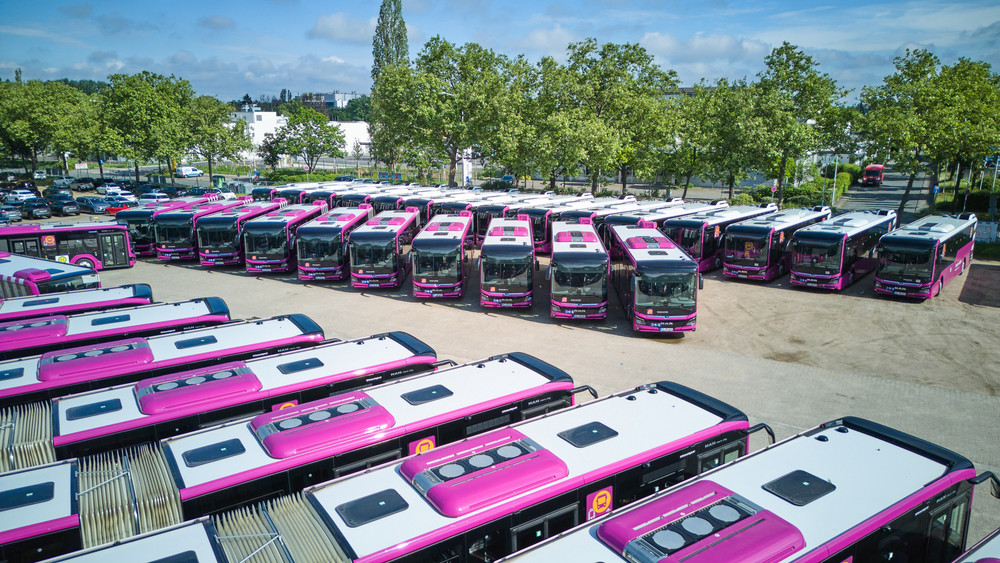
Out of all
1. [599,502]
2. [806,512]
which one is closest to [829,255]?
[806,512]

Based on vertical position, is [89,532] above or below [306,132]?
Answer: below

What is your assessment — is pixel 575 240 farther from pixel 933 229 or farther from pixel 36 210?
pixel 36 210

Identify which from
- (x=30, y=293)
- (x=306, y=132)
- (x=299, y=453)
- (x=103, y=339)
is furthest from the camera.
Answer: (x=306, y=132)

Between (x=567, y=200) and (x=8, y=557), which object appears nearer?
(x=8, y=557)

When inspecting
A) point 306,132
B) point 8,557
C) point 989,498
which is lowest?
point 989,498

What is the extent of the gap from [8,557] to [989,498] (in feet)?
47.2

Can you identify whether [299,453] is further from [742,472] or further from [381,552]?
[742,472]

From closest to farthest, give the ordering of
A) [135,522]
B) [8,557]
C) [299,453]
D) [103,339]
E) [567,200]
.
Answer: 1. [8,557]
2. [135,522]
3. [299,453]
4. [103,339]
5. [567,200]

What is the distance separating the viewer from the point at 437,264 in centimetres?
2388

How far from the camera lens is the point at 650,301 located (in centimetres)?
1961

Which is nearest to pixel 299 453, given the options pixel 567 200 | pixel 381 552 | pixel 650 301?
pixel 381 552

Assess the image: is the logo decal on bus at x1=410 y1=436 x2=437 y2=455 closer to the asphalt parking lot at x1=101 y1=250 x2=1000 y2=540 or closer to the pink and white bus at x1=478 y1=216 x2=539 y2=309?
the asphalt parking lot at x1=101 y1=250 x2=1000 y2=540

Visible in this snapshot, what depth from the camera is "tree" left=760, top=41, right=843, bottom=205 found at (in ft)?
123

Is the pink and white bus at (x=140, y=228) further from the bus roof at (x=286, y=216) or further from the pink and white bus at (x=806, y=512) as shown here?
the pink and white bus at (x=806, y=512)
